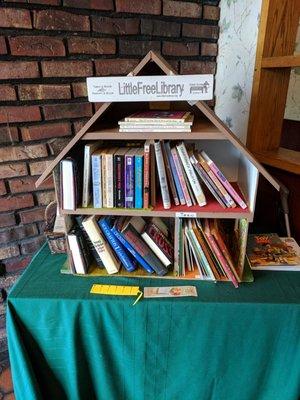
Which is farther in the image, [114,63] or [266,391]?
[114,63]

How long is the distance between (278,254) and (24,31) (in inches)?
51.0

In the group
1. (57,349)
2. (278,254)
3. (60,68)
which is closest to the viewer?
(57,349)

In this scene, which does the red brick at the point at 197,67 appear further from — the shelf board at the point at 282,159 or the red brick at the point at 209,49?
the shelf board at the point at 282,159

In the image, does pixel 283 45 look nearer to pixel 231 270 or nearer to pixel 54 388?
pixel 231 270

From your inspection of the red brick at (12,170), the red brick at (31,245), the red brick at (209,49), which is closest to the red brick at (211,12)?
the red brick at (209,49)

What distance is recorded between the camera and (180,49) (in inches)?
53.7

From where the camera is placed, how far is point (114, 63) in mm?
1247

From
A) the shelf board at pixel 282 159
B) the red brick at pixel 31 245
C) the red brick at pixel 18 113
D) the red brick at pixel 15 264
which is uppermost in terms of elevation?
the red brick at pixel 18 113

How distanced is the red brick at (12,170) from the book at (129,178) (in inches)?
22.9

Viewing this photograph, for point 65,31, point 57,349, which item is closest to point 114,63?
point 65,31

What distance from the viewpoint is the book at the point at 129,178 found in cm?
86

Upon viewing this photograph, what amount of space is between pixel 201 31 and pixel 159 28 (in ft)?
0.77

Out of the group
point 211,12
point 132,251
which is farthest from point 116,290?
point 211,12

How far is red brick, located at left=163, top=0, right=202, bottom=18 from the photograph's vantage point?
128cm
